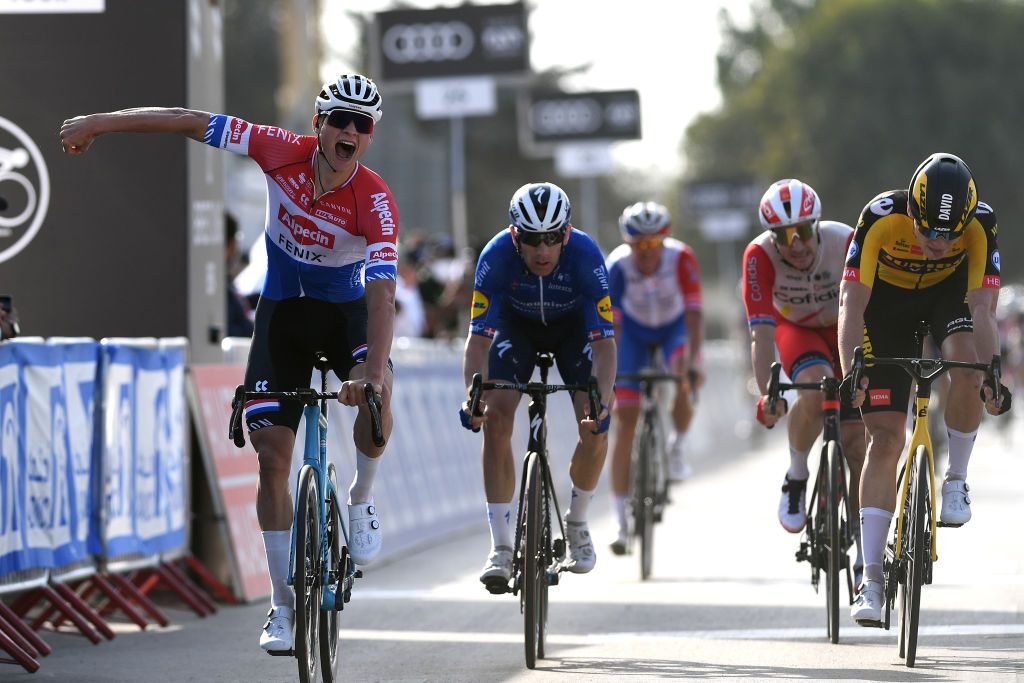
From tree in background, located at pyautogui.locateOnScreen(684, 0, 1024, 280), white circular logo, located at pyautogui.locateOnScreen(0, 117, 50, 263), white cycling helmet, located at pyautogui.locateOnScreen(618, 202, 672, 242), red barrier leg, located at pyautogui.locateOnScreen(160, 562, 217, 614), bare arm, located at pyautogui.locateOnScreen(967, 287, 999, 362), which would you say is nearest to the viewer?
bare arm, located at pyautogui.locateOnScreen(967, 287, 999, 362)

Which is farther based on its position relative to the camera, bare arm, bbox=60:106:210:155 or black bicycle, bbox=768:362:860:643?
black bicycle, bbox=768:362:860:643

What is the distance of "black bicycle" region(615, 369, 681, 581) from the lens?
13.1m

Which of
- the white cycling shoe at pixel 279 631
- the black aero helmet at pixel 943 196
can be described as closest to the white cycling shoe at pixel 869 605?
the black aero helmet at pixel 943 196

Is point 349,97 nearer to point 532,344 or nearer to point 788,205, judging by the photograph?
point 532,344

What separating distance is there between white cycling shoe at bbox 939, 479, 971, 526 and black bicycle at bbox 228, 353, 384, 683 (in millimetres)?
2674

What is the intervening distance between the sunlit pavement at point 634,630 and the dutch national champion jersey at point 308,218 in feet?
5.98

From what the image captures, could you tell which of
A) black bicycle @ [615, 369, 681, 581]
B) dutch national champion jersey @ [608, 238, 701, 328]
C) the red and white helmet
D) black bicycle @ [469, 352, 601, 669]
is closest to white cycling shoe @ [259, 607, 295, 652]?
black bicycle @ [469, 352, 601, 669]

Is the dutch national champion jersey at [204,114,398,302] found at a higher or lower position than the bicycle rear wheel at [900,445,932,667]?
higher

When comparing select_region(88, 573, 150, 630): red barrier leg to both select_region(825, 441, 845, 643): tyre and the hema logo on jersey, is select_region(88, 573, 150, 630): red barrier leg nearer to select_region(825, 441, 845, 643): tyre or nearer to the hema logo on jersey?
the hema logo on jersey

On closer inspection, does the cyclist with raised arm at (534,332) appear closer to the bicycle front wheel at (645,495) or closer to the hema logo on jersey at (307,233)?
the hema logo on jersey at (307,233)

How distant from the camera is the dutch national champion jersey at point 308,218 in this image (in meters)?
8.18

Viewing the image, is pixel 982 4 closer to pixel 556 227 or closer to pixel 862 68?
pixel 862 68

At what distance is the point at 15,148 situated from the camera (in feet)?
40.4

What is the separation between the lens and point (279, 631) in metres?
7.77
